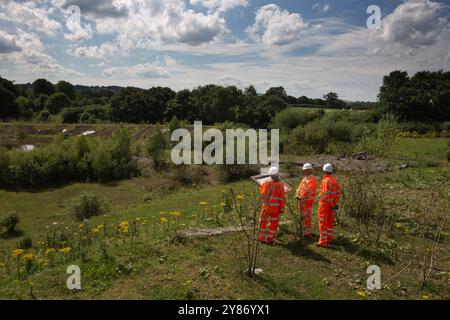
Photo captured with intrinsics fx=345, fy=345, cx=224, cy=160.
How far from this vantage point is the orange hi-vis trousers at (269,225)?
9234 mm

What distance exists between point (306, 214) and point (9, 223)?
14.3 metres

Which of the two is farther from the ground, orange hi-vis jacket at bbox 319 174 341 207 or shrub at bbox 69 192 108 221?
orange hi-vis jacket at bbox 319 174 341 207

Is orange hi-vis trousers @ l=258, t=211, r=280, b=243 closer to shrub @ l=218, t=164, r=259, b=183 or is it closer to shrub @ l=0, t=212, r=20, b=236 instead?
shrub @ l=0, t=212, r=20, b=236

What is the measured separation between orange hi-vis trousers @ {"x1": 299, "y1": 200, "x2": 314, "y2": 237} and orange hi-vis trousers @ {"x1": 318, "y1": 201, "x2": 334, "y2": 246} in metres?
0.60

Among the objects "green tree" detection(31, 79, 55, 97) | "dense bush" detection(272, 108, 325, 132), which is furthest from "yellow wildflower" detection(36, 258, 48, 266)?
"green tree" detection(31, 79, 55, 97)

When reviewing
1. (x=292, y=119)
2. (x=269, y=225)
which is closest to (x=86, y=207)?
(x=269, y=225)

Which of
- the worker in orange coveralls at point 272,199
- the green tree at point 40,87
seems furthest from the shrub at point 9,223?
the green tree at point 40,87

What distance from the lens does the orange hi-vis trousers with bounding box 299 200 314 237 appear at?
977cm

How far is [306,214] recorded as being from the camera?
9.89 metres

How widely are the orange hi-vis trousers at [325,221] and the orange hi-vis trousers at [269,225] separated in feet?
3.79

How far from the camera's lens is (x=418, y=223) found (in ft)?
37.1

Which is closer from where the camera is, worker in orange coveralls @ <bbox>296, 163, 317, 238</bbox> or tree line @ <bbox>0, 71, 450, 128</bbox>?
worker in orange coveralls @ <bbox>296, 163, 317, 238</bbox>

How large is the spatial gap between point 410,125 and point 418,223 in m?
36.9
